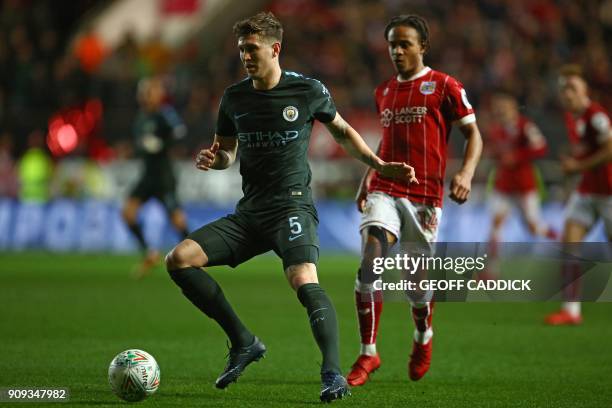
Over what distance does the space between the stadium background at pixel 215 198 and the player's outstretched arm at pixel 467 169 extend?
1221mm

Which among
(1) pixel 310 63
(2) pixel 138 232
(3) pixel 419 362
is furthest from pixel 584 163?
(1) pixel 310 63

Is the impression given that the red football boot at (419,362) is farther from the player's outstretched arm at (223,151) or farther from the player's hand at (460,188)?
the player's outstretched arm at (223,151)

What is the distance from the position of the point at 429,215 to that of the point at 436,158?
395mm

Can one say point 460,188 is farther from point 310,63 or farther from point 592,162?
point 310,63

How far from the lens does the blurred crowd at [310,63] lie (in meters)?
22.0

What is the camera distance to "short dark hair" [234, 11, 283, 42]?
606 cm

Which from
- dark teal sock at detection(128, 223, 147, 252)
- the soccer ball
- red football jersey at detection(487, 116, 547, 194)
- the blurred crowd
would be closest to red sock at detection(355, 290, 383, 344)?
the soccer ball

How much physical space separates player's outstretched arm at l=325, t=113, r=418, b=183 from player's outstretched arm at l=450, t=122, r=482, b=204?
56 cm

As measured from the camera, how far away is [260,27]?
6070mm

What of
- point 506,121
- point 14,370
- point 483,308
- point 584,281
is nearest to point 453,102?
point 584,281

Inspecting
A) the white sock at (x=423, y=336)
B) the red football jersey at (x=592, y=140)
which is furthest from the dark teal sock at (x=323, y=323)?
the red football jersey at (x=592, y=140)

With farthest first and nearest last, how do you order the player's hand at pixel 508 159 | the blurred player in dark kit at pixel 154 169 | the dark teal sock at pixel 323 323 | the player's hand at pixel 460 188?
the blurred player in dark kit at pixel 154 169 → the player's hand at pixel 508 159 → the player's hand at pixel 460 188 → the dark teal sock at pixel 323 323

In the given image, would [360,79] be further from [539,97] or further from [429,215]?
[429,215]

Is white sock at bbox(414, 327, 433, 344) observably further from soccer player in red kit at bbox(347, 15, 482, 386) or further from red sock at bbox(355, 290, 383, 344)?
red sock at bbox(355, 290, 383, 344)
